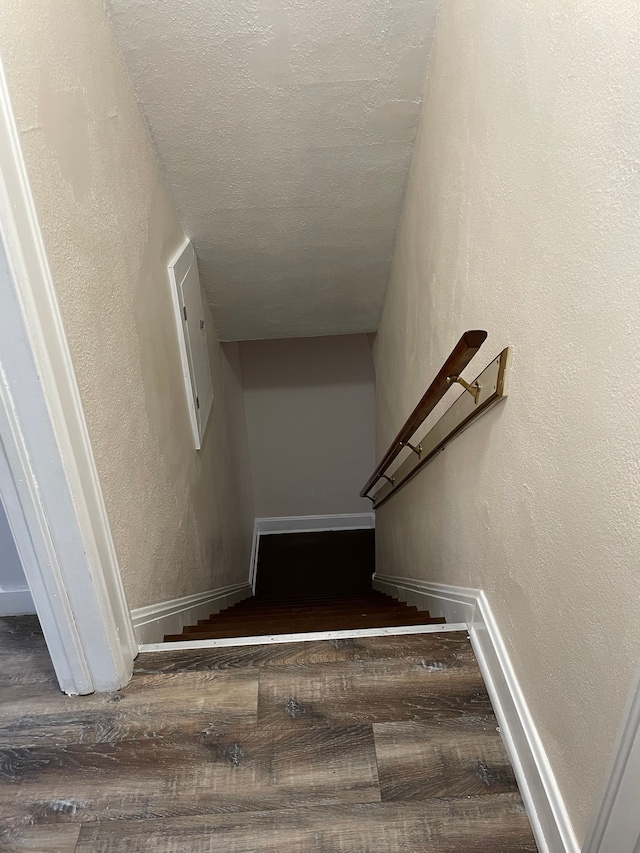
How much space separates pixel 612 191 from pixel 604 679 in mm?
704

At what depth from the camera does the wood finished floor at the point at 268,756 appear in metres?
1.16

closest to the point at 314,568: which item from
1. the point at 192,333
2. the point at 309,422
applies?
the point at 309,422

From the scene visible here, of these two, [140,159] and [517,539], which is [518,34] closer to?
[517,539]

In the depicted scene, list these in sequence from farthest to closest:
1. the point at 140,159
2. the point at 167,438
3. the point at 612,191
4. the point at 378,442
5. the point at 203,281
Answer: the point at 378,442
the point at 203,281
the point at 167,438
the point at 140,159
the point at 612,191

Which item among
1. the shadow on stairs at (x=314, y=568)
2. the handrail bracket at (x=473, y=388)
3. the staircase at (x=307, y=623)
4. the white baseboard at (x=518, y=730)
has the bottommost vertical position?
the shadow on stairs at (x=314, y=568)

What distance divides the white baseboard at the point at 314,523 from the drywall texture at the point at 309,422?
0.18ft

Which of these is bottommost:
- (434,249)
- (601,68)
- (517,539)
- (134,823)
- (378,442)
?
(378,442)

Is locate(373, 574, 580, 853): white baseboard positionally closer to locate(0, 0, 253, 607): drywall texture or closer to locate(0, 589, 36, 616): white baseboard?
locate(0, 0, 253, 607): drywall texture

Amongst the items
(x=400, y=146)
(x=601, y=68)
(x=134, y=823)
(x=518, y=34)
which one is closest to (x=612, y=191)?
(x=601, y=68)

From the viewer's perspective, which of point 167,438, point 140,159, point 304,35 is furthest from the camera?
point 167,438

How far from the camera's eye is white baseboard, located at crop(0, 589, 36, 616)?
1.73m

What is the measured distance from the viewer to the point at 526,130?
1.03m

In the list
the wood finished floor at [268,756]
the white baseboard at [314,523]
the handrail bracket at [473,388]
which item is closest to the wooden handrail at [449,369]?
the handrail bracket at [473,388]

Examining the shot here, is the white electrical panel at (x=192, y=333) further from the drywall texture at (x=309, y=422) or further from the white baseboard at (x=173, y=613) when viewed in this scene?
the drywall texture at (x=309, y=422)
